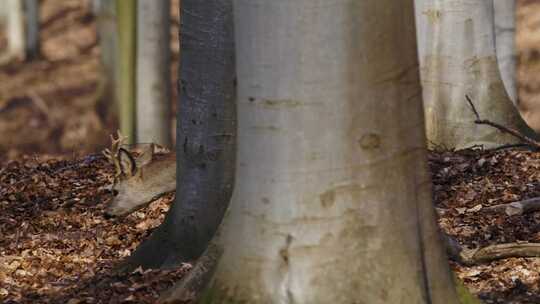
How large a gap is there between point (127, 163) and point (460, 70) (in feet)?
9.10

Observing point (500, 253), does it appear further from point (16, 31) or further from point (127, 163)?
point (16, 31)

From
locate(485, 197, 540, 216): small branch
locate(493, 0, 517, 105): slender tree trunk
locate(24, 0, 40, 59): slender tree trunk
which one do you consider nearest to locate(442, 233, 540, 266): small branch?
locate(485, 197, 540, 216): small branch

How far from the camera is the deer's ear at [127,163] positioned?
754cm

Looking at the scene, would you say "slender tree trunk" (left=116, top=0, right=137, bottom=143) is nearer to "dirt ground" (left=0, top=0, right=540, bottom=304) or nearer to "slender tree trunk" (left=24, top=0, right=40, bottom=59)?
"dirt ground" (left=0, top=0, right=540, bottom=304)

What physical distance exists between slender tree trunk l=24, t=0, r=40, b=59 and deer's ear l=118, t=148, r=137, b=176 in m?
18.8

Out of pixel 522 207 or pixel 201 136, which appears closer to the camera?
pixel 201 136

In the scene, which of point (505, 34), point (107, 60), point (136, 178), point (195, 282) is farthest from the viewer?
point (107, 60)

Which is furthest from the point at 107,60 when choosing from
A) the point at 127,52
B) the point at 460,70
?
the point at 460,70

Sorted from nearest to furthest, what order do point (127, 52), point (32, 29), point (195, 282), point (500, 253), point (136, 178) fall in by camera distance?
1. point (195, 282)
2. point (500, 253)
3. point (136, 178)
4. point (127, 52)
5. point (32, 29)

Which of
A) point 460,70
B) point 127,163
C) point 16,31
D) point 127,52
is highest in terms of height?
point 16,31

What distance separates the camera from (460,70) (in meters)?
7.88

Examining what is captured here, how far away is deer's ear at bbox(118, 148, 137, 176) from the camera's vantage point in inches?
297

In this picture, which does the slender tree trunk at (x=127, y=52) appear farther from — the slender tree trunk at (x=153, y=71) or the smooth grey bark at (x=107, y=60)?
the smooth grey bark at (x=107, y=60)

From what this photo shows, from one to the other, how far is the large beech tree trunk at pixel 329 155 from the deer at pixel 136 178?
117 inches
